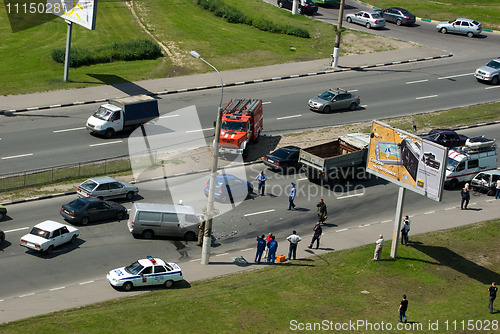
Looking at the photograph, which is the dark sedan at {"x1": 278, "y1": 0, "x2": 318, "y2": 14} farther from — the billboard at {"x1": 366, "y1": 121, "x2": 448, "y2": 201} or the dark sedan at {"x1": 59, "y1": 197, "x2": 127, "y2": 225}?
the dark sedan at {"x1": 59, "y1": 197, "x2": 127, "y2": 225}

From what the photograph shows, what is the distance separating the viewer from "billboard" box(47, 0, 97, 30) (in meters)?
54.5

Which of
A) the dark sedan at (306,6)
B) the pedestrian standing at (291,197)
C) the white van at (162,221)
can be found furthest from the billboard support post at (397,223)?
the dark sedan at (306,6)

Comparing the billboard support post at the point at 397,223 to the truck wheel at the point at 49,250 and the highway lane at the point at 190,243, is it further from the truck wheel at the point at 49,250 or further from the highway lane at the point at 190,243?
the truck wheel at the point at 49,250

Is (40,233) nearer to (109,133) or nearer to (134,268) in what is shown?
(134,268)

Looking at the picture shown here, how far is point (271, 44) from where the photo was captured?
68.2m

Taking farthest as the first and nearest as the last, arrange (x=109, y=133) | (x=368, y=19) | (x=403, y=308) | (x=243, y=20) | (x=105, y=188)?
(x=368, y=19) → (x=243, y=20) → (x=109, y=133) → (x=105, y=188) → (x=403, y=308)

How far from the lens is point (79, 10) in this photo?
55406mm

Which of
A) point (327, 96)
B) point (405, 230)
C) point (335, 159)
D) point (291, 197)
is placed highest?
point (327, 96)

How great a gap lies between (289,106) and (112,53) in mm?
17875

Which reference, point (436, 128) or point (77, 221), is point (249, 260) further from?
point (436, 128)

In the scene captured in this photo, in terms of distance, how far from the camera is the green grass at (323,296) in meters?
28.3

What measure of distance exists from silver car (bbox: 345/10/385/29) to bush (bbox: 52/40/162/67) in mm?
23904

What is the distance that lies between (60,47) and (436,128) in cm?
3437

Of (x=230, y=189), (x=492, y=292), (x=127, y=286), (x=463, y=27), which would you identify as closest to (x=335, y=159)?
(x=230, y=189)
